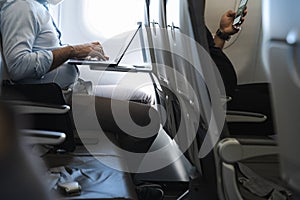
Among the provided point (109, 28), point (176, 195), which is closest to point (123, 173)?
point (176, 195)

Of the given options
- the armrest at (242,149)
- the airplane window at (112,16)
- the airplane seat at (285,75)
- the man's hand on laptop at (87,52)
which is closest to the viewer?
the airplane seat at (285,75)

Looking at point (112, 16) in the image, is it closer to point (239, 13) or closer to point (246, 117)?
point (239, 13)

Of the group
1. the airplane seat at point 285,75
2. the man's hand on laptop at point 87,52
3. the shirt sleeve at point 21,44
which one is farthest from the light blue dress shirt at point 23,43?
the airplane seat at point 285,75

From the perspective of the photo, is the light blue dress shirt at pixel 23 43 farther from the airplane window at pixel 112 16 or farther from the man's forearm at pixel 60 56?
the airplane window at pixel 112 16

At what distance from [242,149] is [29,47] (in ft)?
3.61

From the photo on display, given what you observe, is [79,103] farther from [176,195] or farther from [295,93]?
[295,93]

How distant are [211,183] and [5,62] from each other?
1051 mm

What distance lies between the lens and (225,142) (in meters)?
0.93

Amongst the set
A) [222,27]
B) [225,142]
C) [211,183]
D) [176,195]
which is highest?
[222,27]

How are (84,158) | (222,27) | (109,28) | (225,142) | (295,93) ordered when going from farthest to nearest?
(109,28)
(84,158)
(222,27)
(225,142)
(295,93)

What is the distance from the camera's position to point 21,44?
1.73m

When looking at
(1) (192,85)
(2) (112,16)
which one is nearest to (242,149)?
(1) (192,85)

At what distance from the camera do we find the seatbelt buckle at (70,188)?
1.31 meters

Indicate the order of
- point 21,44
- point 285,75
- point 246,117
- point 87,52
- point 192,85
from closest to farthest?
point 285,75
point 192,85
point 246,117
point 21,44
point 87,52
